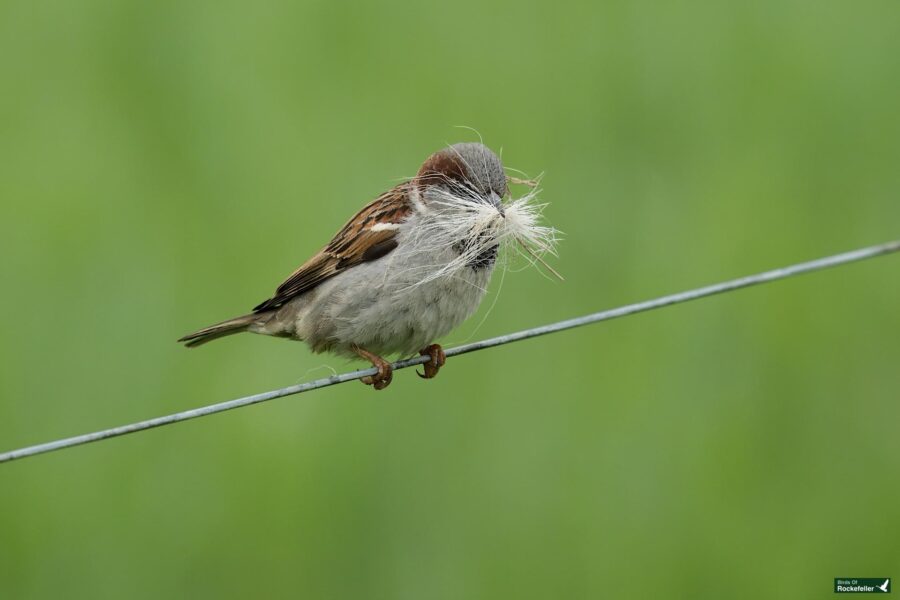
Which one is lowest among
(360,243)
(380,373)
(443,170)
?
(380,373)

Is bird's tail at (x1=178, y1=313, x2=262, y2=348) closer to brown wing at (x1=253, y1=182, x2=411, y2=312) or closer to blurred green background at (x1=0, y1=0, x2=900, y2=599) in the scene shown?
brown wing at (x1=253, y1=182, x2=411, y2=312)

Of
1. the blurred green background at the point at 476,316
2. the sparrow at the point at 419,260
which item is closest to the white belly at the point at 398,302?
the sparrow at the point at 419,260

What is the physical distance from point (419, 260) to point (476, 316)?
4.59 feet

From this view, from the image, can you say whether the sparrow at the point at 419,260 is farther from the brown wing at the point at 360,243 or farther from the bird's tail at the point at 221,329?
the bird's tail at the point at 221,329

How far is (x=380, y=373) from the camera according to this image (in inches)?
209

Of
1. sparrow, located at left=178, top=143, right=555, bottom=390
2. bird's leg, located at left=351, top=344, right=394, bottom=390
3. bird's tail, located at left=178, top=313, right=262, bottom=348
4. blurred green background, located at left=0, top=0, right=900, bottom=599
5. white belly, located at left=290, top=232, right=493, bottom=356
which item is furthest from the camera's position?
blurred green background, located at left=0, top=0, right=900, bottom=599

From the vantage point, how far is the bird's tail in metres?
5.79

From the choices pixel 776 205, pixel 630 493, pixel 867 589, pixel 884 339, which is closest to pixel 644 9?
pixel 776 205

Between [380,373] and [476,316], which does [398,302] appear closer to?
[380,373]

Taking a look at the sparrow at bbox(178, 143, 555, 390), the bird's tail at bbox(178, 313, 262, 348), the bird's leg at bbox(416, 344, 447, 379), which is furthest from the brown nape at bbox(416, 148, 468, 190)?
the bird's tail at bbox(178, 313, 262, 348)

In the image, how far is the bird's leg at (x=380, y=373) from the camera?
532 cm

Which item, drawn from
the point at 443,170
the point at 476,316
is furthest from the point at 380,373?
the point at 476,316

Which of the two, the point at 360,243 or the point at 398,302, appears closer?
the point at 398,302

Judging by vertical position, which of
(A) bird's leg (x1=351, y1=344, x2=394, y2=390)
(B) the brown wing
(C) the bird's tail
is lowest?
(A) bird's leg (x1=351, y1=344, x2=394, y2=390)
